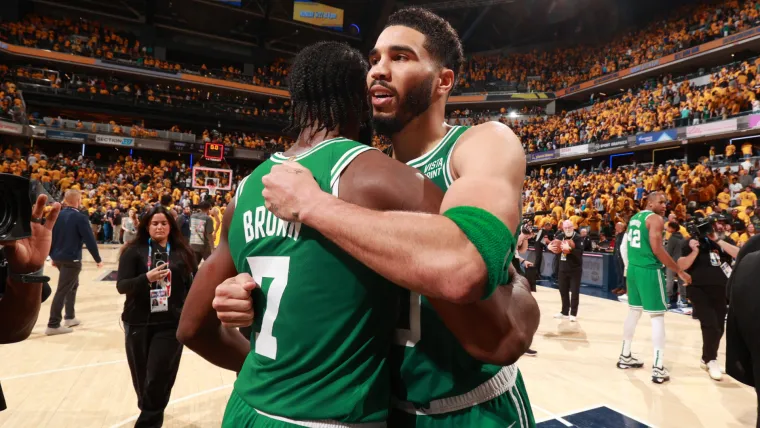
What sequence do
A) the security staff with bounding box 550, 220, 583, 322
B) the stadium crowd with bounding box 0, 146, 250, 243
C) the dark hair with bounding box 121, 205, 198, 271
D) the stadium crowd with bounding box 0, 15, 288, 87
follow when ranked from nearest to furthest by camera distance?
the dark hair with bounding box 121, 205, 198, 271, the security staff with bounding box 550, 220, 583, 322, the stadium crowd with bounding box 0, 146, 250, 243, the stadium crowd with bounding box 0, 15, 288, 87

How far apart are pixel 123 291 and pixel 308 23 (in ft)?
108

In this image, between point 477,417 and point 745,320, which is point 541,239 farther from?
point 477,417

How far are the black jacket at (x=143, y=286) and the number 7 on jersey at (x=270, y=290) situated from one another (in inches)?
99.2

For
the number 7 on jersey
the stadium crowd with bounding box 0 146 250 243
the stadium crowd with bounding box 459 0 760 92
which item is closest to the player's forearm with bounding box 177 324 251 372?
the number 7 on jersey

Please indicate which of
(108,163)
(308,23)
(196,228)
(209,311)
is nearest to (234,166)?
(108,163)

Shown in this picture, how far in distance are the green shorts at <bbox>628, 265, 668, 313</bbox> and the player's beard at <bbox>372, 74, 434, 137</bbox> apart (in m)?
4.48

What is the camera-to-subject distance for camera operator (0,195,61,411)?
1.75 metres

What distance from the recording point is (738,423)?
150 inches

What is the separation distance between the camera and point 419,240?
0.90 meters

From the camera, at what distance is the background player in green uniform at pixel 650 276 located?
4852mm

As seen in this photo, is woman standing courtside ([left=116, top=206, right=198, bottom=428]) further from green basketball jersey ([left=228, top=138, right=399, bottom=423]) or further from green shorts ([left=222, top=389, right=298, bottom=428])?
green basketball jersey ([left=228, top=138, right=399, bottom=423])

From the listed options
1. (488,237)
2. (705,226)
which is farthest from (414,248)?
(705,226)

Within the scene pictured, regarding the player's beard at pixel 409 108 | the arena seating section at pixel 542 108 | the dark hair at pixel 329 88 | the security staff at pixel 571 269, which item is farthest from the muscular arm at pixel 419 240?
the arena seating section at pixel 542 108

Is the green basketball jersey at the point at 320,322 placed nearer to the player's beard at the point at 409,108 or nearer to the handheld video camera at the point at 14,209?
the player's beard at the point at 409,108
